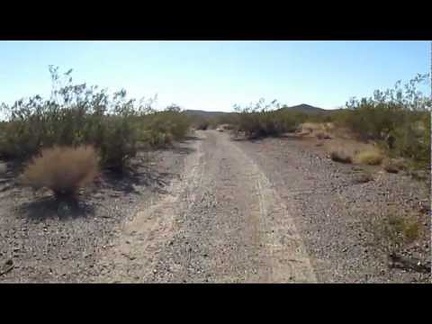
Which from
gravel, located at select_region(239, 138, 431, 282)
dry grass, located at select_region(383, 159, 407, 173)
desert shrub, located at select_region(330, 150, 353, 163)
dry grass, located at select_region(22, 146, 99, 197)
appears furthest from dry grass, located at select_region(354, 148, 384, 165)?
dry grass, located at select_region(22, 146, 99, 197)

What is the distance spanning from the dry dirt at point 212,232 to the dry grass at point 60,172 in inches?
15.6

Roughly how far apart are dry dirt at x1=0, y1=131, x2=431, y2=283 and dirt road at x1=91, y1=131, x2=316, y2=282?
15mm

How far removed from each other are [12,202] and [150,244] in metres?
4.65

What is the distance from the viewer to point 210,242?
6965 millimetres

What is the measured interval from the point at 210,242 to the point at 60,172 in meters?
4.93

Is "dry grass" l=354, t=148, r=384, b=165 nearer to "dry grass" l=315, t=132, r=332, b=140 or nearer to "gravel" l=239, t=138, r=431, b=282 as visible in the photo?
"gravel" l=239, t=138, r=431, b=282

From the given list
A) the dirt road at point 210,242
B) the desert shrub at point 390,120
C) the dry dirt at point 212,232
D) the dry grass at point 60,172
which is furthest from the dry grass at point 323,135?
the dry grass at point 60,172

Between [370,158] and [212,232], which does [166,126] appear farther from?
[212,232]

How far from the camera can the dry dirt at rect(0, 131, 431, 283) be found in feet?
18.5

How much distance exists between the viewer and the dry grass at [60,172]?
10547 mm

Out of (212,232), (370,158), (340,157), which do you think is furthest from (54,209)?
(340,157)
